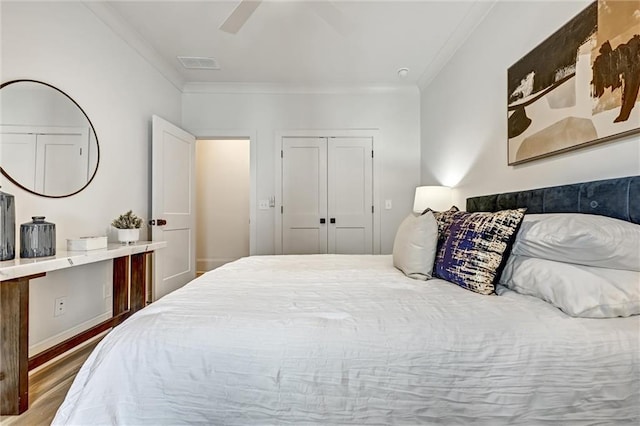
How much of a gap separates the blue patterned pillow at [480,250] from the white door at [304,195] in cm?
250

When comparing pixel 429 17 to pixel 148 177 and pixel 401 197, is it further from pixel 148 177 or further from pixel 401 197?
pixel 148 177

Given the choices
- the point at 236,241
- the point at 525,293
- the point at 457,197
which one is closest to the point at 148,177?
the point at 236,241

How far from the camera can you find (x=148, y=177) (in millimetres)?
3211

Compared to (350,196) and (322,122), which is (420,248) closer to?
(350,196)

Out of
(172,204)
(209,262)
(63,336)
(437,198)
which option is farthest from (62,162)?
(209,262)

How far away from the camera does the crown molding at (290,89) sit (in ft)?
12.6

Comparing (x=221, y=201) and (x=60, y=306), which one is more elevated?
(x=221, y=201)

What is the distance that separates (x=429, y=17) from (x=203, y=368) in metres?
2.85

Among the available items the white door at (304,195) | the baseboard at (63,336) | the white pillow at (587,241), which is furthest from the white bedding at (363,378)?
the white door at (304,195)

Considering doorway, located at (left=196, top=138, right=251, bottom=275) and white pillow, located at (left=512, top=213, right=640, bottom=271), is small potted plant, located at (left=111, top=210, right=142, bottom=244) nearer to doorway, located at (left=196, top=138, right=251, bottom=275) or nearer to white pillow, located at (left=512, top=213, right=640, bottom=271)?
white pillow, located at (left=512, top=213, right=640, bottom=271)

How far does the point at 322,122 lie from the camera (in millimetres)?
3918

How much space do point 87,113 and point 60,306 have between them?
1.40 m

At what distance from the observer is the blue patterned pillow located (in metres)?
1.33

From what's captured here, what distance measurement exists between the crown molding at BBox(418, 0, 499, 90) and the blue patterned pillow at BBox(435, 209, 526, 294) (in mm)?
1792
